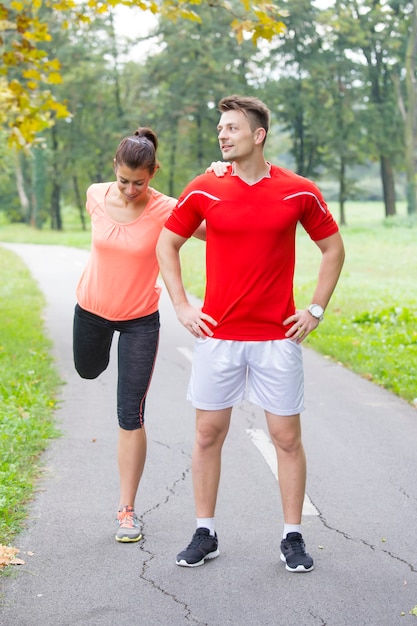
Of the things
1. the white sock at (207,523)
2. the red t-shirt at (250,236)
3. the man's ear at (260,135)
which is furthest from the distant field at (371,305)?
the man's ear at (260,135)

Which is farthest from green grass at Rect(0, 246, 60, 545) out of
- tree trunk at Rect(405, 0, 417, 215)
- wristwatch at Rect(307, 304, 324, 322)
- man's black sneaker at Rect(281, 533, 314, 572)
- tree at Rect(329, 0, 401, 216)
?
tree at Rect(329, 0, 401, 216)

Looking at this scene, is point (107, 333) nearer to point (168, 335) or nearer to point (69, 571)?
point (69, 571)

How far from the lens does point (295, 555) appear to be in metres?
4.42

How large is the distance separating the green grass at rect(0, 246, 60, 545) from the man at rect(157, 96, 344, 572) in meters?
1.32

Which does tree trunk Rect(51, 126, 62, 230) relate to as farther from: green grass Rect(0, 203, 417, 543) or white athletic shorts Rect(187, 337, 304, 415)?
white athletic shorts Rect(187, 337, 304, 415)

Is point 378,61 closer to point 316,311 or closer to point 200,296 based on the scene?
point 200,296

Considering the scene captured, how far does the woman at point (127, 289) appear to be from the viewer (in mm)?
4672

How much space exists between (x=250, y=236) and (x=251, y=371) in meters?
0.68

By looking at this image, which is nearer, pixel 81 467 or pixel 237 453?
pixel 81 467

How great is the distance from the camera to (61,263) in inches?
1139

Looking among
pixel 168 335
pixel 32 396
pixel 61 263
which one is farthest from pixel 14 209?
pixel 32 396

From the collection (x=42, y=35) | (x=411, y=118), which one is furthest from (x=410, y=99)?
(x=42, y=35)

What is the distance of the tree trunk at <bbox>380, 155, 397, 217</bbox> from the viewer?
47969mm

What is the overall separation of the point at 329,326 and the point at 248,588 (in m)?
9.77
